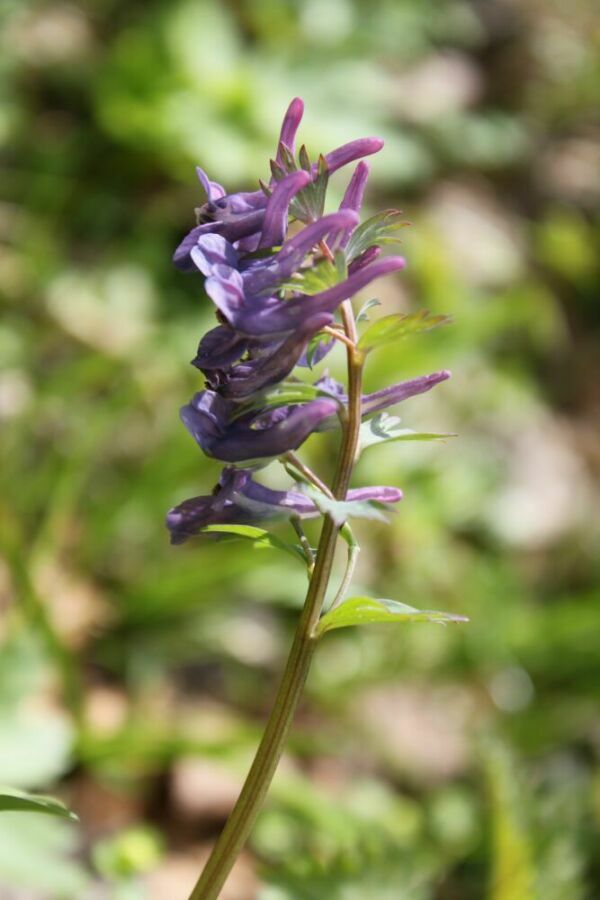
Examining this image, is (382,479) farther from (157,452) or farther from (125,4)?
(125,4)

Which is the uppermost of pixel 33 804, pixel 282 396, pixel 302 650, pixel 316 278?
pixel 316 278

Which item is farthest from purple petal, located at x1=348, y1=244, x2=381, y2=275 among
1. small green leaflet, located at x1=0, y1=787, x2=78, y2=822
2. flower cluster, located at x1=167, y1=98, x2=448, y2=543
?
small green leaflet, located at x1=0, y1=787, x2=78, y2=822

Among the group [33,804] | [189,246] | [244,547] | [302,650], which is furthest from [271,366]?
[244,547]

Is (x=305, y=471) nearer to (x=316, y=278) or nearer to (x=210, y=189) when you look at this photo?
(x=316, y=278)

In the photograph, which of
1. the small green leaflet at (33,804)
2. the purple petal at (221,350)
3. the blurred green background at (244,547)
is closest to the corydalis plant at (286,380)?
the purple petal at (221,350)

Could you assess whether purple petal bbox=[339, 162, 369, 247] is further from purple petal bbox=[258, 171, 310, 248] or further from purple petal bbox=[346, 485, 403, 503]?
purple petal bbox=[346, 485, 403, 503]

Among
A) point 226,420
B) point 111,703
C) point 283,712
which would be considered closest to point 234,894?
point 111,703

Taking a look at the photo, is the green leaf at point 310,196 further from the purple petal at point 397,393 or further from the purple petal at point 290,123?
the purple petal at point 397,393
